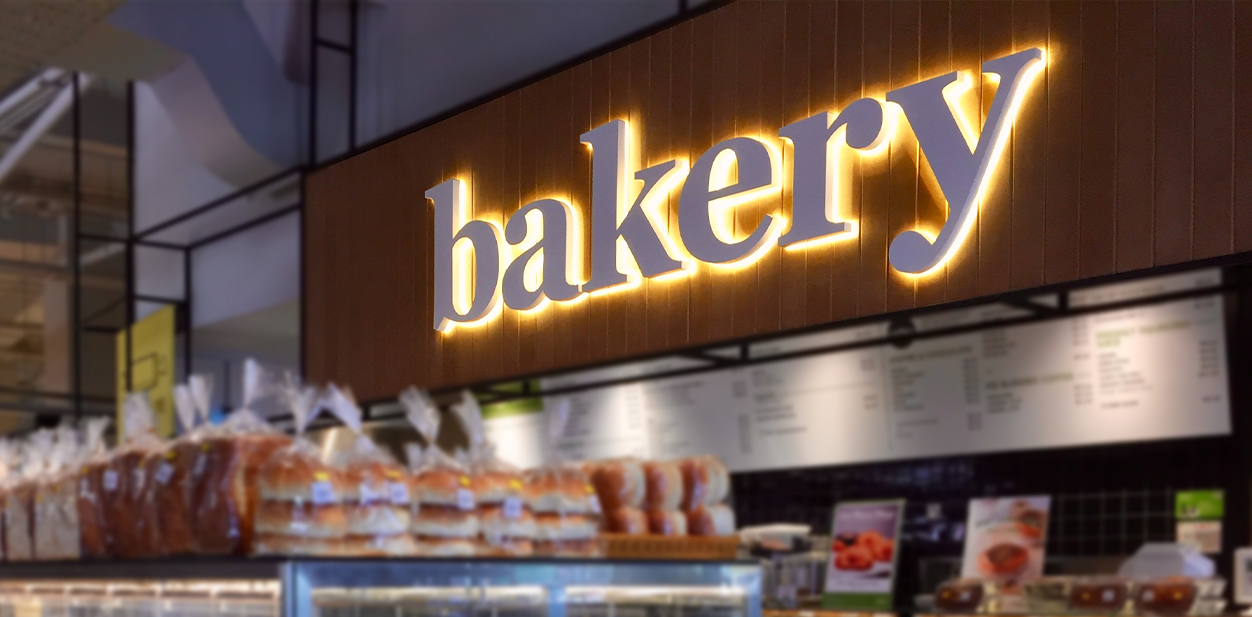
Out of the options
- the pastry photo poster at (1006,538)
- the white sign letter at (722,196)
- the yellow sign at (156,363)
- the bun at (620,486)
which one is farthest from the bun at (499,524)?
the yellow sign at (156,363)

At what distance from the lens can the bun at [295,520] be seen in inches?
99.7

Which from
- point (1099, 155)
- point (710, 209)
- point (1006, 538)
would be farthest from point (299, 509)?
point (1006, 538)

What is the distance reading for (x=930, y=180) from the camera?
1098mm

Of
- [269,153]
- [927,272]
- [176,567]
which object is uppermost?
[269,153]

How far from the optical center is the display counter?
221 centimetres

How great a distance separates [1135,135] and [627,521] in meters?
2.21

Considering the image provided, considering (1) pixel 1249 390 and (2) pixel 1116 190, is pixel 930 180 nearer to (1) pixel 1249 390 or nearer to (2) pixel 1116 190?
(2) pixel 1116 190

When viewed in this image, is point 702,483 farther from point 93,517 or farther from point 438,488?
point 93,517

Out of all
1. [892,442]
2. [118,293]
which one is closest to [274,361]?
[118,293]

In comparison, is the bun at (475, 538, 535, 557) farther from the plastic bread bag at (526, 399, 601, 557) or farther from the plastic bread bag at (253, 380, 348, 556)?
the plastic bread bag at (253, 380, 348, 556)

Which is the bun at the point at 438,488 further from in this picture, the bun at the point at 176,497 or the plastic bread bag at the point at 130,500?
the plastic bread bag at the point at 130,500

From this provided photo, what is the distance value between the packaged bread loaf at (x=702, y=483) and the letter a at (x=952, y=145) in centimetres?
218

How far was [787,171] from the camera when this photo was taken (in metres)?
1.18

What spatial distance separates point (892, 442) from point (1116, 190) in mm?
4099
